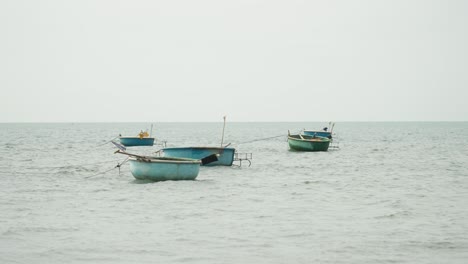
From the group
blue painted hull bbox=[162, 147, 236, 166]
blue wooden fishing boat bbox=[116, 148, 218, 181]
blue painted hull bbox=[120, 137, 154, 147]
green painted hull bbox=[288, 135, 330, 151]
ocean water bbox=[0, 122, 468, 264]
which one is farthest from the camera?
blue painted hull bbox=[120, 137, 154, 147]

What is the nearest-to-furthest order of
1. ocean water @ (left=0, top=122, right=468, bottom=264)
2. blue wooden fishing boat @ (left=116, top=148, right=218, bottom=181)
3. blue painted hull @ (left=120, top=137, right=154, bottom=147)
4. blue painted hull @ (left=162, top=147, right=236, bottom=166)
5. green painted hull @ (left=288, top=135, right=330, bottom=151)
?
ocean water @ (left=0, top=122, right=468, bottom=264)
blue wooden fishing boat @ (left=116, top=148, right=218, bottom=181)
blue painted hull @ (left=162, top=147, right=236, bottom=166)
green painted hull @ (left=288, top=135, right=330, bottom=151)
blue painted hull @ (left=120, top=137, right=154, bottom=147)

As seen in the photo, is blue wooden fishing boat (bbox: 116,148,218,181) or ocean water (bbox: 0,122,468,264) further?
blue wooden fishing boat (bbox: 116,148,218,181)

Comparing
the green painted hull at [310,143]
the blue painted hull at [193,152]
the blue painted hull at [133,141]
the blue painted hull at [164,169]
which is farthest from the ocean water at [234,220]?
the blue painted hull at [133,141]

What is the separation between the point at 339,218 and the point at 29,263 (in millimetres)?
9225

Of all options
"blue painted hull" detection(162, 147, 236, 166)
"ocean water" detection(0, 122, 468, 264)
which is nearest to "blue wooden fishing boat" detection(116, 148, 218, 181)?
"ocean water" detection(0, 122, 468, 264)

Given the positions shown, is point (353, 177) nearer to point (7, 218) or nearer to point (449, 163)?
point (449, 163)

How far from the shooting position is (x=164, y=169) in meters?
24.3

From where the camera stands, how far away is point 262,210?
58.5ft

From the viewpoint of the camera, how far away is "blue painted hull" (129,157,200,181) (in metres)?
24.3

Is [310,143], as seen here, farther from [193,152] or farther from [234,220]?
[234,220]

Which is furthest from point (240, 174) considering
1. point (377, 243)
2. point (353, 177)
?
point (377, 243)

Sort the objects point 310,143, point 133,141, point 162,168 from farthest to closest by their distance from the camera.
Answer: point 133,141, point 310,143, point 162,168

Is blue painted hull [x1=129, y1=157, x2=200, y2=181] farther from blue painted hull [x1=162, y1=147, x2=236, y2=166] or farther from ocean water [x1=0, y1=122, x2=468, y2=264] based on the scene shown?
blue painted hull [x1=162, y1=147, x2=236, y2=166]

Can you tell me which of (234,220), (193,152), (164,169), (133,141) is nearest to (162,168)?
(164,169)
